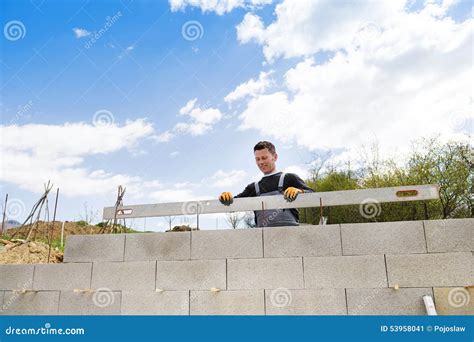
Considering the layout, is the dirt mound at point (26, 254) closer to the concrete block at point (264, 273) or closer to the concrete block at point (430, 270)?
the concrete block at point (264, 273)

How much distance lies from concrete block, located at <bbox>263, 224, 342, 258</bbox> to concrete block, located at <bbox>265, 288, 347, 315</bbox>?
42 cm

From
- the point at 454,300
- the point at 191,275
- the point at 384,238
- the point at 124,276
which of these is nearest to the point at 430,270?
the point at 454,300

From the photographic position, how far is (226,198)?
4867 mm

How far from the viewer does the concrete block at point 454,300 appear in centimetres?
373

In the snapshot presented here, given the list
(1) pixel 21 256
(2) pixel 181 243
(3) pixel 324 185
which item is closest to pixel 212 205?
(2) pixel 181 243

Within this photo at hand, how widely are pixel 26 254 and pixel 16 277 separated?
7.13ft

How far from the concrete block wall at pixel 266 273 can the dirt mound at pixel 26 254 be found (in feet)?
6.44

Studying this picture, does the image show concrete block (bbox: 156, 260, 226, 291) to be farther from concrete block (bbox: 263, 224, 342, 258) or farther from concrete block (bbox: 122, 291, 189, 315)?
concrete block (bbox: 263, 224, 342, 258)

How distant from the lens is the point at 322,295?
13.2 feet

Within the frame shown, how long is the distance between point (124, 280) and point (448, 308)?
376 centimetres

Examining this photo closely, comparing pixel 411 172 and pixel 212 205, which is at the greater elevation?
pixel 411 172

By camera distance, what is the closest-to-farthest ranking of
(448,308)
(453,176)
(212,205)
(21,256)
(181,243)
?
(448,308) < (181,243) < (212,205) < (21,256) < (453,176)

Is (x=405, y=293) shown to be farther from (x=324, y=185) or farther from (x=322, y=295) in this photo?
(x=324, y=185)

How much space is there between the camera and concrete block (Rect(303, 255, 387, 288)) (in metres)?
4.00
